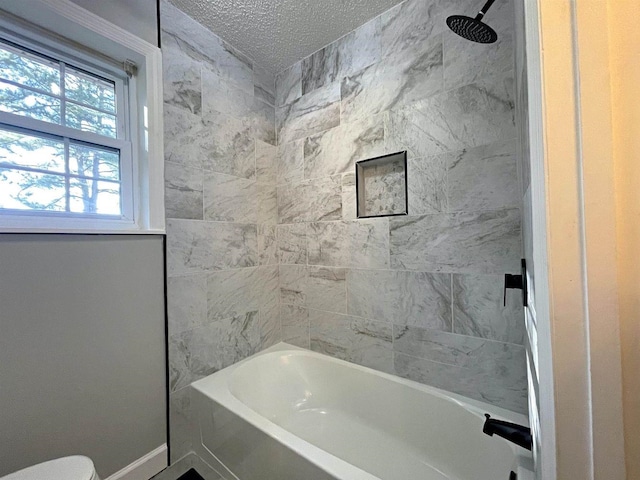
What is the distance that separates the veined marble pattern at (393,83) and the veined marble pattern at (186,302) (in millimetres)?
1450

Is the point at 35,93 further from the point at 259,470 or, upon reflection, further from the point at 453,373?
the point at 453,373

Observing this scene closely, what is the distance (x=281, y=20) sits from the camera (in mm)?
1550

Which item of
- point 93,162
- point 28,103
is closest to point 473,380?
point 93,162

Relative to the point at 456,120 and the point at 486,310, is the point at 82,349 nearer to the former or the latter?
the point at 486,310

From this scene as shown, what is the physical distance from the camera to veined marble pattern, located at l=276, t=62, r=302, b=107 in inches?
76.3

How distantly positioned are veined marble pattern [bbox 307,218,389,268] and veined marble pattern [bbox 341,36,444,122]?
72 centimetres

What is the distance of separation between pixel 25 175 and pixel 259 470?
1664mm

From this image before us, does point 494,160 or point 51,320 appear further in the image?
point 494,160

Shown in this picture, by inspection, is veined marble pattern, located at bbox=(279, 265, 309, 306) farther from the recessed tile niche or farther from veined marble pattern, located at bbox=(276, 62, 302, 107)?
veined marble pattern, located at bbox=(276, 62, 302, 107)

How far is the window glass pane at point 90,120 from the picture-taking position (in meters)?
1.23

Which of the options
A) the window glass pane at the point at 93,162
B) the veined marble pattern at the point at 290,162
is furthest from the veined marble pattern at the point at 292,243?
the window glass pane at the point at 93,162

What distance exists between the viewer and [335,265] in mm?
1767

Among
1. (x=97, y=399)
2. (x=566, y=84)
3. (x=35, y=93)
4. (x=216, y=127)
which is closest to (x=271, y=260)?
(x=216, y=127)

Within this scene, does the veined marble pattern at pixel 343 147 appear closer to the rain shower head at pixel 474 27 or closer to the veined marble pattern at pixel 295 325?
the rain shower head at pixel 474 27
